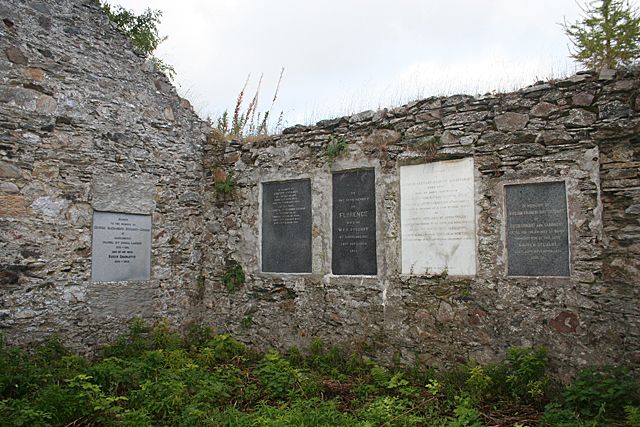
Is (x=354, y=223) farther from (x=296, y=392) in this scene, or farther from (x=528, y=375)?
(x=528, y=375)

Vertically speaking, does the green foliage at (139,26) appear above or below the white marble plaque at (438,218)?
above

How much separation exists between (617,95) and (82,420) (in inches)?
219

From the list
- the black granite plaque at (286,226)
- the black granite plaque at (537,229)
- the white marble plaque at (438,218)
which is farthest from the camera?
the black granite plaque at (286,226)

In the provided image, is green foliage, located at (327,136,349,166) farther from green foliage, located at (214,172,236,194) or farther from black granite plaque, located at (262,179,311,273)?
green foliage, located at (214,172,236,194)

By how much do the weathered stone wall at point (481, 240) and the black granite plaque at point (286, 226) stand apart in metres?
0.12

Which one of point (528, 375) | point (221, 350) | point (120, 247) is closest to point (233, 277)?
point (221, 350)

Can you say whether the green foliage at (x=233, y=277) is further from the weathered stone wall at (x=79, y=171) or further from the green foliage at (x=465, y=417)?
the green foliage at (x=465, y=417)

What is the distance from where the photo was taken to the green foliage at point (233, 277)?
7125 millimetres

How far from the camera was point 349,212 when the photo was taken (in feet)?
20.7

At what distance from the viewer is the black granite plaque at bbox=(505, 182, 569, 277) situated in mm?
5016

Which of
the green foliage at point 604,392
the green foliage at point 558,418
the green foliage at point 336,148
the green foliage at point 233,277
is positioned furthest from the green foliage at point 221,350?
the green foliage at point 604,392

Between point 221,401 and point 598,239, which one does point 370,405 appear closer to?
point 221,401

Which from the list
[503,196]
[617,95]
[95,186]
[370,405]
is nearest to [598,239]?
[503,196]

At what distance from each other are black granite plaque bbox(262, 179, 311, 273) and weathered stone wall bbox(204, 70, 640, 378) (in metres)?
0.12
